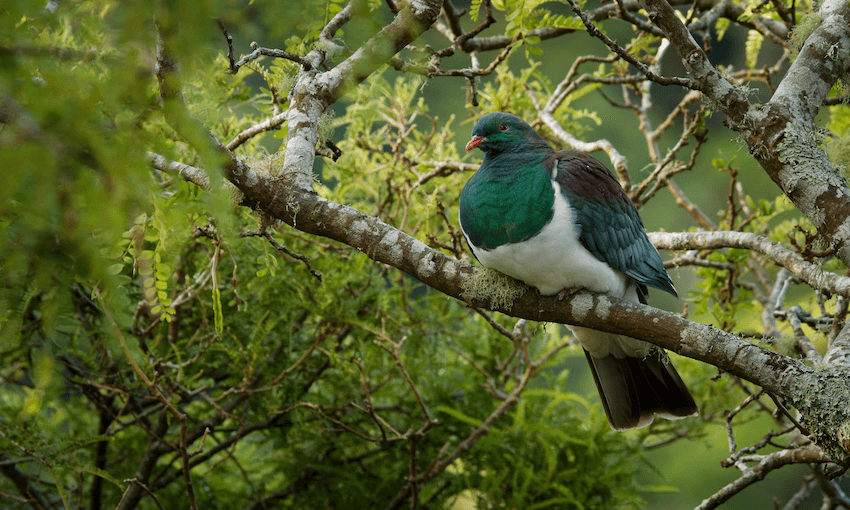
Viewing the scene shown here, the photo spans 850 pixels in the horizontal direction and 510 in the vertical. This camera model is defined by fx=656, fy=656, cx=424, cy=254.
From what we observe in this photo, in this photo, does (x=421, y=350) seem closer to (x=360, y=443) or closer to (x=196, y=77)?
(x=360, y=443)

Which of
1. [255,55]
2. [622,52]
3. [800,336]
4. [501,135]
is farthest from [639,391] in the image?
[255,55]

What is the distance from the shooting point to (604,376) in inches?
73.5

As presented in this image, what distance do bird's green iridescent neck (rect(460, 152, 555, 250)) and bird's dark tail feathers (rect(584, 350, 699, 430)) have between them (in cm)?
52

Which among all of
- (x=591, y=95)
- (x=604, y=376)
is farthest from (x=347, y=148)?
(x=591, y=95)

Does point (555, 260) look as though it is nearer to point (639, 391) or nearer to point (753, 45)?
point (639, 391)

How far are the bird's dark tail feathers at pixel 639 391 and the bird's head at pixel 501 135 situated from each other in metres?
0.64

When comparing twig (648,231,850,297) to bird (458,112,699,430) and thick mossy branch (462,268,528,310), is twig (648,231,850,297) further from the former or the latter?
thick mossy branch (462,268,528,310)

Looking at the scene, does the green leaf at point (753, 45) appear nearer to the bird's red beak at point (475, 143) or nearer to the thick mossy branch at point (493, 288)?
the bird's red beak at point (475, 143)

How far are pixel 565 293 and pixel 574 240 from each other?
15cm

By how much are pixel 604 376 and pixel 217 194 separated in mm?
1467

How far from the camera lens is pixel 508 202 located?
1.60m

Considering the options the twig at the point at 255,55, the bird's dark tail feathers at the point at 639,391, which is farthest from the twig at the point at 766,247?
the twig at the point at 255,55

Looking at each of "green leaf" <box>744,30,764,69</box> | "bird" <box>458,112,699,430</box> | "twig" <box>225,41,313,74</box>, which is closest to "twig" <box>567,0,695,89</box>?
"bird" <box>458,112,699,430</box>

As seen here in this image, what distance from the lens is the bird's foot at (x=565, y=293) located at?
1.46m
